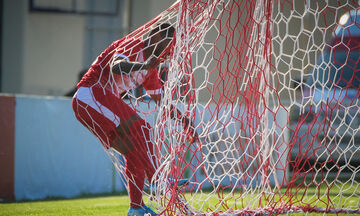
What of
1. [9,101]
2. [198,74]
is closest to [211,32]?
[198,74]

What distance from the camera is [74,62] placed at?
592 inches

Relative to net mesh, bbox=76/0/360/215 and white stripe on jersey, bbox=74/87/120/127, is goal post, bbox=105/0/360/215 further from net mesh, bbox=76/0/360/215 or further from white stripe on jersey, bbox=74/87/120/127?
white stripe on jersey, bbox=74/87/120/127

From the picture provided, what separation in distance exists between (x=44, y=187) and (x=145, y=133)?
367cm

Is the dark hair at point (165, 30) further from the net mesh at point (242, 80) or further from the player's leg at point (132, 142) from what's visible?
the player's leg at point (132, 142)

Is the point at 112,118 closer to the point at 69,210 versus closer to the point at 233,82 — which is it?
the point at 233,82

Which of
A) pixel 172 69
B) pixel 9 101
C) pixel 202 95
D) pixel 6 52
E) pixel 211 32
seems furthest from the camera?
pixel 6 52

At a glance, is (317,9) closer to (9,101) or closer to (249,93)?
(249,93)

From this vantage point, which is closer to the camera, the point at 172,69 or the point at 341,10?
the point at 172,69

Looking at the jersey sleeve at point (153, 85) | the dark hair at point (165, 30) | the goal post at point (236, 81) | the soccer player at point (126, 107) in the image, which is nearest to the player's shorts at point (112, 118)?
the soccer player at point (126, 107)

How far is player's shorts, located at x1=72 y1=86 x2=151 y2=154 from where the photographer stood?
463cm

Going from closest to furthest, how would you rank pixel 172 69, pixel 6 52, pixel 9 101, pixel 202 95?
pixel 172 69 → pixel 202 95 → pixel 9 101 → pixel 6 52

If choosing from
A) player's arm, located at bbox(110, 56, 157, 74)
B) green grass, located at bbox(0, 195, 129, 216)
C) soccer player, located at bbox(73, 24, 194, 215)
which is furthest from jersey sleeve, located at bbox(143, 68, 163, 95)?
green grass, located at bbox(0, 195, 129, 216)

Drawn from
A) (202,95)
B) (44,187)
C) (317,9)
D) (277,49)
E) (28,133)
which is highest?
(317,9)

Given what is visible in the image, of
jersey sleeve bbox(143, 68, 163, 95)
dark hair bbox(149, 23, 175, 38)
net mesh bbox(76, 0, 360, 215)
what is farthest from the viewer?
jersey sleeve bbox(143, 68, 163, 95)
